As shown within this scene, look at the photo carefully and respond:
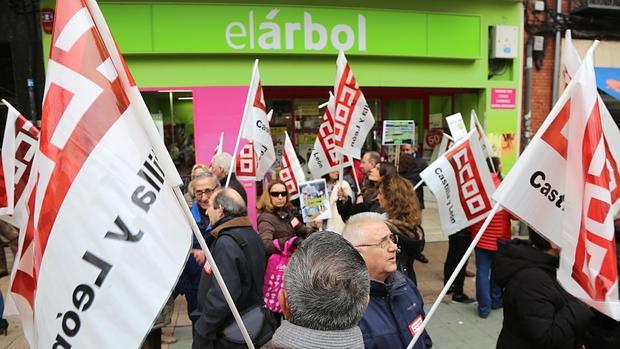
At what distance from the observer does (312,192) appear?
199 inches

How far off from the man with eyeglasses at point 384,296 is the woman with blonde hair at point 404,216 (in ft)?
4.31

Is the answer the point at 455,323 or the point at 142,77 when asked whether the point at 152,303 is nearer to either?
the point at 455,323

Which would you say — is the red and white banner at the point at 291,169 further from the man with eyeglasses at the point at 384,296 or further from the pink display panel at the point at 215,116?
the man with eyeglasses at the point at 384,296

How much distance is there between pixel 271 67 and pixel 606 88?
806 centimetres

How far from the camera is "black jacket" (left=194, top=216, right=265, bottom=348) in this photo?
2.91 m

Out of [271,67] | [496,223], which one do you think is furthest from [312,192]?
[271,67]

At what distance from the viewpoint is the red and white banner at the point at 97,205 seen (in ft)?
4.99

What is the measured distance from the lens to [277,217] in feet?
15.4

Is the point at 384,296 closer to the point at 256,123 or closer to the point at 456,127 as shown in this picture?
the point at 256,123

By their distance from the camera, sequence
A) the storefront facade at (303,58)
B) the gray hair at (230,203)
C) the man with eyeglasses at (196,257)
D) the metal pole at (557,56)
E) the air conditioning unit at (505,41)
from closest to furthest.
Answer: the gray hair at (230,203) < the man with eyeglasses at (196,257) < the storefront facade at (303,58) < the air conditioning unit at (505,41) < the metal pole at (557,56)

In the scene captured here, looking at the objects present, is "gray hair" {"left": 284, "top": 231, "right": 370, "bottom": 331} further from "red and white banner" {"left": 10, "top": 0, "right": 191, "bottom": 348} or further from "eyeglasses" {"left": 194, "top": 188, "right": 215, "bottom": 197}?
"eyeglasses" {"left": 194, "top": 188, "right": 215, "bottom": 197}

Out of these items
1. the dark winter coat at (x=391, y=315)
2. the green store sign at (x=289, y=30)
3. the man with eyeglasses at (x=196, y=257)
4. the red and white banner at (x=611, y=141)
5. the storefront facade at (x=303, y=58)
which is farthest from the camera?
the storefront facade at (x=303, y=58)

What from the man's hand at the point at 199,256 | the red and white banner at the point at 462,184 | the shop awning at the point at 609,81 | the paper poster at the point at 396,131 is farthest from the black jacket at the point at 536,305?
the shop awning at the point at 609,81

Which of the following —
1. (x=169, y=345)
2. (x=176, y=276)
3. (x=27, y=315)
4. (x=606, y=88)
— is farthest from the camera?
(x=606, y=88)
